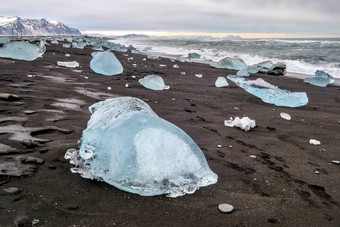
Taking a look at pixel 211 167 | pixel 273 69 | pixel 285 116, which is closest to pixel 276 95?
pixel 285 116

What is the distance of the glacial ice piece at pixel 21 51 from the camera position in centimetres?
653

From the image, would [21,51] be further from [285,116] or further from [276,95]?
[285,116]

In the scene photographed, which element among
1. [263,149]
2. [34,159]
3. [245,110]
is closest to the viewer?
[34,159]

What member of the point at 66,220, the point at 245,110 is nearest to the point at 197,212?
the point at 66,220

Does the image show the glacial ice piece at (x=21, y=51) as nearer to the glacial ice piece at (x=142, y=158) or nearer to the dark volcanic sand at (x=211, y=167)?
the dark volcanic sand at (x=211, y=167)

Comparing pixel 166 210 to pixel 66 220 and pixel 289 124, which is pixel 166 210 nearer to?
pixel 66 220

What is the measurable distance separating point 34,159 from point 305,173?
1.94 metres

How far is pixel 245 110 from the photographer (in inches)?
152

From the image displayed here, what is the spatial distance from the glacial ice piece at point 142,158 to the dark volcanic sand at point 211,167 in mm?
66

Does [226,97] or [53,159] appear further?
[226,97]

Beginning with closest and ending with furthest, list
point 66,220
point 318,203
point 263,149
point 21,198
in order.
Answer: point 66,220 → point 21,198 → point 318,203 → point 263,149

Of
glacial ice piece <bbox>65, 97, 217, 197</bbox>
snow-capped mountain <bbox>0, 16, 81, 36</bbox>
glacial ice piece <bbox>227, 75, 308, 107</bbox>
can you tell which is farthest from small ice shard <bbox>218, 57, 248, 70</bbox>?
snow-capped mountain <bbox>0, 16, 81, 36</bbox>

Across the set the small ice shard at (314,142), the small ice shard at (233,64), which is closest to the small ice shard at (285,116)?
the small ice shard at (314,142)

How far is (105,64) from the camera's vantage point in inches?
232
